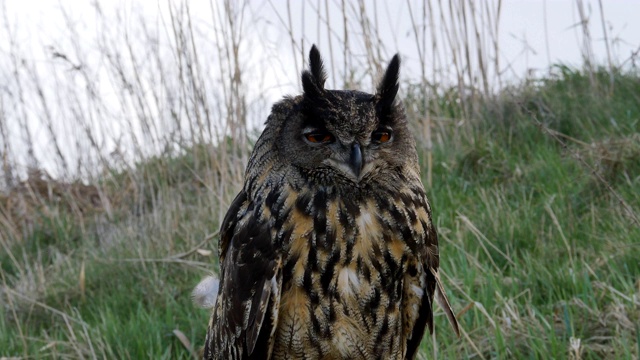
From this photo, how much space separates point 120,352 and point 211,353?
100 centimetres

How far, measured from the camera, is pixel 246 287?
2.45m

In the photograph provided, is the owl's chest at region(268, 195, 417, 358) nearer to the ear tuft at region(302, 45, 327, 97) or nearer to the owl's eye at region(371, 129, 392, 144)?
the owl's eye at region(371, 129, 392, 144)

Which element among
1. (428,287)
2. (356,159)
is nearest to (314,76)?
(356,159)

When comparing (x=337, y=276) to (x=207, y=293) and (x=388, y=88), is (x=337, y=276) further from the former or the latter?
(x=207, y=293)

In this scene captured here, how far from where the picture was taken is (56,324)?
14.1 feet

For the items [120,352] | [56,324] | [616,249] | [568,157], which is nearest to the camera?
[616,249]

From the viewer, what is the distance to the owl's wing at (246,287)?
2.37 meters

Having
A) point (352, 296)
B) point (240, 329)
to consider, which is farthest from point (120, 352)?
point (352, 296)

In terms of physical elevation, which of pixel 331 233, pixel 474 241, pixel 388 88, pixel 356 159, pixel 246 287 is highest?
pixel 388 88

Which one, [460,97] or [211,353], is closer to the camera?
[211,353]

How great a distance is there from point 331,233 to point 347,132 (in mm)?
297

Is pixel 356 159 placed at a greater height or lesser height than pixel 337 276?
greater

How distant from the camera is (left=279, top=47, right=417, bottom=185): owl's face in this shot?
2262 mm

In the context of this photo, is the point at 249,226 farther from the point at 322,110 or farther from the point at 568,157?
the point at 568,157
